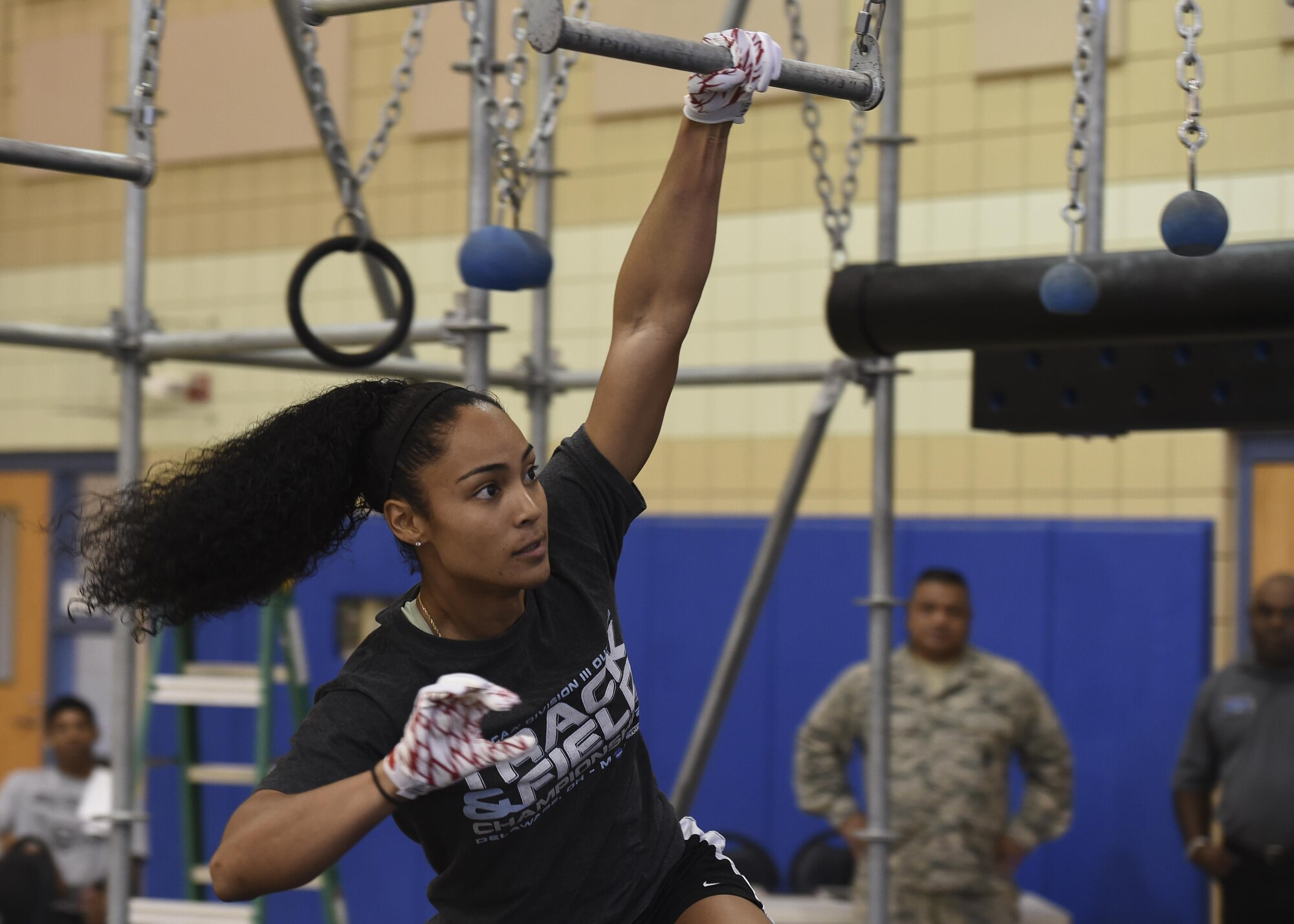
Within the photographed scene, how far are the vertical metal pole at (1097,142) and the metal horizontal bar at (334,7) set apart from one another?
1.43 metres

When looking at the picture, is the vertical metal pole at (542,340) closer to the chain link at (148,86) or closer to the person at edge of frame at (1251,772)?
the chain link at (148,86)

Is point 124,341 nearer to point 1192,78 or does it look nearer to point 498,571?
point 498,571

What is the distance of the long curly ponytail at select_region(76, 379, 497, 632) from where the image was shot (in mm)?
2219

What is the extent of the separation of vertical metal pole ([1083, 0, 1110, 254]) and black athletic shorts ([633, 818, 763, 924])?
1.59 m

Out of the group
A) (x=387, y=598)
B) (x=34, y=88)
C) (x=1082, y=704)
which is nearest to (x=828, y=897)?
(x=1082, y=704)

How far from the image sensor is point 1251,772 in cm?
491

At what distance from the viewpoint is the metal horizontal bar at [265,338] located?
3854 mm

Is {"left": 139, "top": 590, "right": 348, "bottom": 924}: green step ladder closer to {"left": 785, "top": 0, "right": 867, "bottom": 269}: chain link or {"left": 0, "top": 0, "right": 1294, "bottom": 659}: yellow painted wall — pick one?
{"left": 0, "top": 0, "right": 1294, "bottom": 659}: yellow painted wall

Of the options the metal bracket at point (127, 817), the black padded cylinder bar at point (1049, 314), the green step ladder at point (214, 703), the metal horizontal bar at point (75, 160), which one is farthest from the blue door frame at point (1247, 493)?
the metal horizontal bar at point (75, 160)

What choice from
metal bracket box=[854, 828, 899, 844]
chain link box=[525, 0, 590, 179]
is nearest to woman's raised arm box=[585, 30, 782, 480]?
chain link box=[525, 0, 590, 179]

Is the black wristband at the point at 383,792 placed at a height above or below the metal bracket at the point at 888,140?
below

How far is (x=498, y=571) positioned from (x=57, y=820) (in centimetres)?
444

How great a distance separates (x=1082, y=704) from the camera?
5.94 meters

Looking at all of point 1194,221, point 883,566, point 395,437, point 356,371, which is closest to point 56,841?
point 356,371
